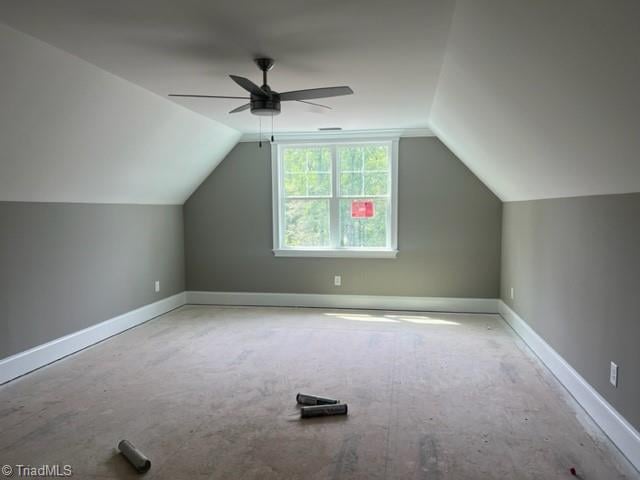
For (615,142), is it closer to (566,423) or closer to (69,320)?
(566,423)

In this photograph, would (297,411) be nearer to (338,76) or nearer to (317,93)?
(317,93)

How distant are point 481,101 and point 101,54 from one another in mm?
2601

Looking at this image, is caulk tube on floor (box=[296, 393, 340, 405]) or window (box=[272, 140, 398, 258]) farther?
window (box=[272, 140, 398, 258])

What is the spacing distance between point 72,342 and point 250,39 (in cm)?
320

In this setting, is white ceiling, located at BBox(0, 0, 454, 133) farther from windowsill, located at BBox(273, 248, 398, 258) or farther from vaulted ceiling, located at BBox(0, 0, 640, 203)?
windowsill, located at BBox(273, 248, 398, 258)

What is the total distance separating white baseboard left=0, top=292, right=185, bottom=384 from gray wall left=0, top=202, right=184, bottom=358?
0.20 feet

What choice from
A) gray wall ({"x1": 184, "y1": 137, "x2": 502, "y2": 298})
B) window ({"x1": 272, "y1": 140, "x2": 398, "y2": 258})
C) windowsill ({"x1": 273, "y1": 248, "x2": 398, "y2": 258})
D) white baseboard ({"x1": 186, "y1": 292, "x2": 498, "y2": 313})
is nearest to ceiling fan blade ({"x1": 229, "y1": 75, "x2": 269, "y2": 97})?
window ({"x1": 272, "y1": 140, "x2": 398, "y2": 258})

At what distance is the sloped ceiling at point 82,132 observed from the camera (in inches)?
115

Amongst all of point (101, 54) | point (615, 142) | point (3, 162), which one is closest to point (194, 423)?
point (3, 162)

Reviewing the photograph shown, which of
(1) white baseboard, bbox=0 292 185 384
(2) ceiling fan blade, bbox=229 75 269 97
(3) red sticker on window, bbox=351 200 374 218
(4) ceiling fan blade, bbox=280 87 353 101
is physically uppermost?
(2) ceiling fan blade, bbox=229 75 269 97

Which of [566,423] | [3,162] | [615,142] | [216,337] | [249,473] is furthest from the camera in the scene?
[216,337]

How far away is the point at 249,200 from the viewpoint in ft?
20.5

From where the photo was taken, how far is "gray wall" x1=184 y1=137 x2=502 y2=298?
5.72 metres

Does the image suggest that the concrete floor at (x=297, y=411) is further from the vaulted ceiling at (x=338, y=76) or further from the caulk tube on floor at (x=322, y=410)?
the vaulted ceiling at (x=338, y=76)
